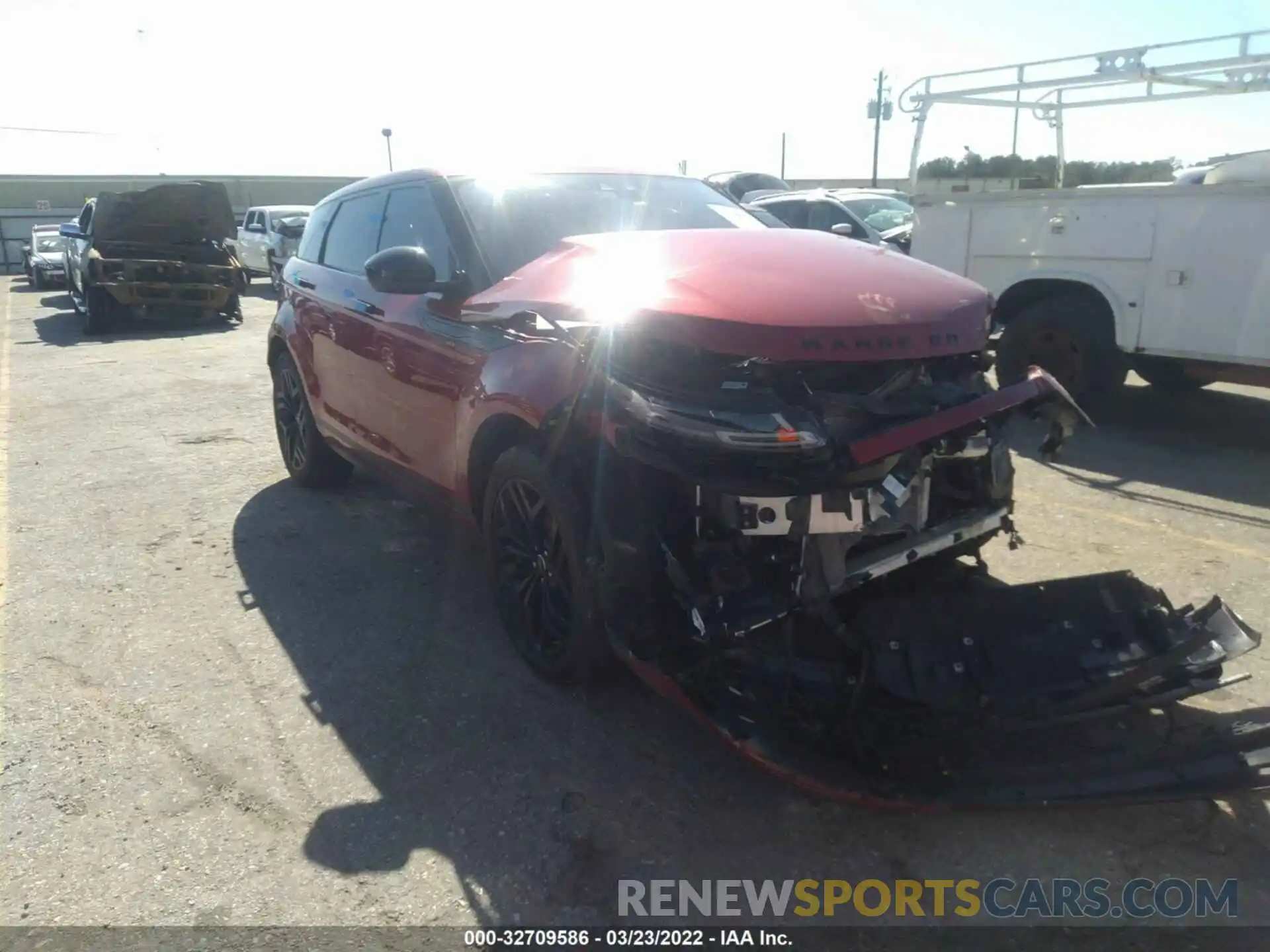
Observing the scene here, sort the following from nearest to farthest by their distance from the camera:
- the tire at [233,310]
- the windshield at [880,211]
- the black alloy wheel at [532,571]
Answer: the black alloy wheel at [532,571] < the windshield at [880,211] < the tire at [233,310]

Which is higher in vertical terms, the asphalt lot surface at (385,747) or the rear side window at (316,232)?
the rear side window at (316,232)

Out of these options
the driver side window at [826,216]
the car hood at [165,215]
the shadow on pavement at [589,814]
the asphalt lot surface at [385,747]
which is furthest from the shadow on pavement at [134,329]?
the shadow on pavement at [589,814]

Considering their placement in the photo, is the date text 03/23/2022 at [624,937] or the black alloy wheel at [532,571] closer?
the date text 03/23/2022 at [624,937]

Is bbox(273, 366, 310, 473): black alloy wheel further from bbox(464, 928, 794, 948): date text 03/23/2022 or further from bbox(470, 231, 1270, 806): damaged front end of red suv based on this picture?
bbox(464, 928, 794, 948): date text 03/23/2022

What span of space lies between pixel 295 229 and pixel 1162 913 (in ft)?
69.4

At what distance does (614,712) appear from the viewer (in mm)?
3596

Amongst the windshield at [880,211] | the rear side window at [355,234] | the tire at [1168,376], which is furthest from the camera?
the windshield at [880,211]

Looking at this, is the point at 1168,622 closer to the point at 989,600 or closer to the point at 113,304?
the point at 989,600

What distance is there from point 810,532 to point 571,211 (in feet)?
7.16

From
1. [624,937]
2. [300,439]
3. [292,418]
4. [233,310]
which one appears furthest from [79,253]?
[624,937]

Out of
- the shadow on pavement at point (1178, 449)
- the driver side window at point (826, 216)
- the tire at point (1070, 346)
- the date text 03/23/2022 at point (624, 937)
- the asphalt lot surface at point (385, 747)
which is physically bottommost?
the date text 03/23/2022 at point (624, 937)

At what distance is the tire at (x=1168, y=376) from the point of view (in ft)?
25.0

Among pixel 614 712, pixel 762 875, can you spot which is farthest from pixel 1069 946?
pixel 614 712

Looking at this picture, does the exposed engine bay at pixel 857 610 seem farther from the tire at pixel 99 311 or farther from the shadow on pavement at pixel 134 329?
the tire at pixel 99 311
